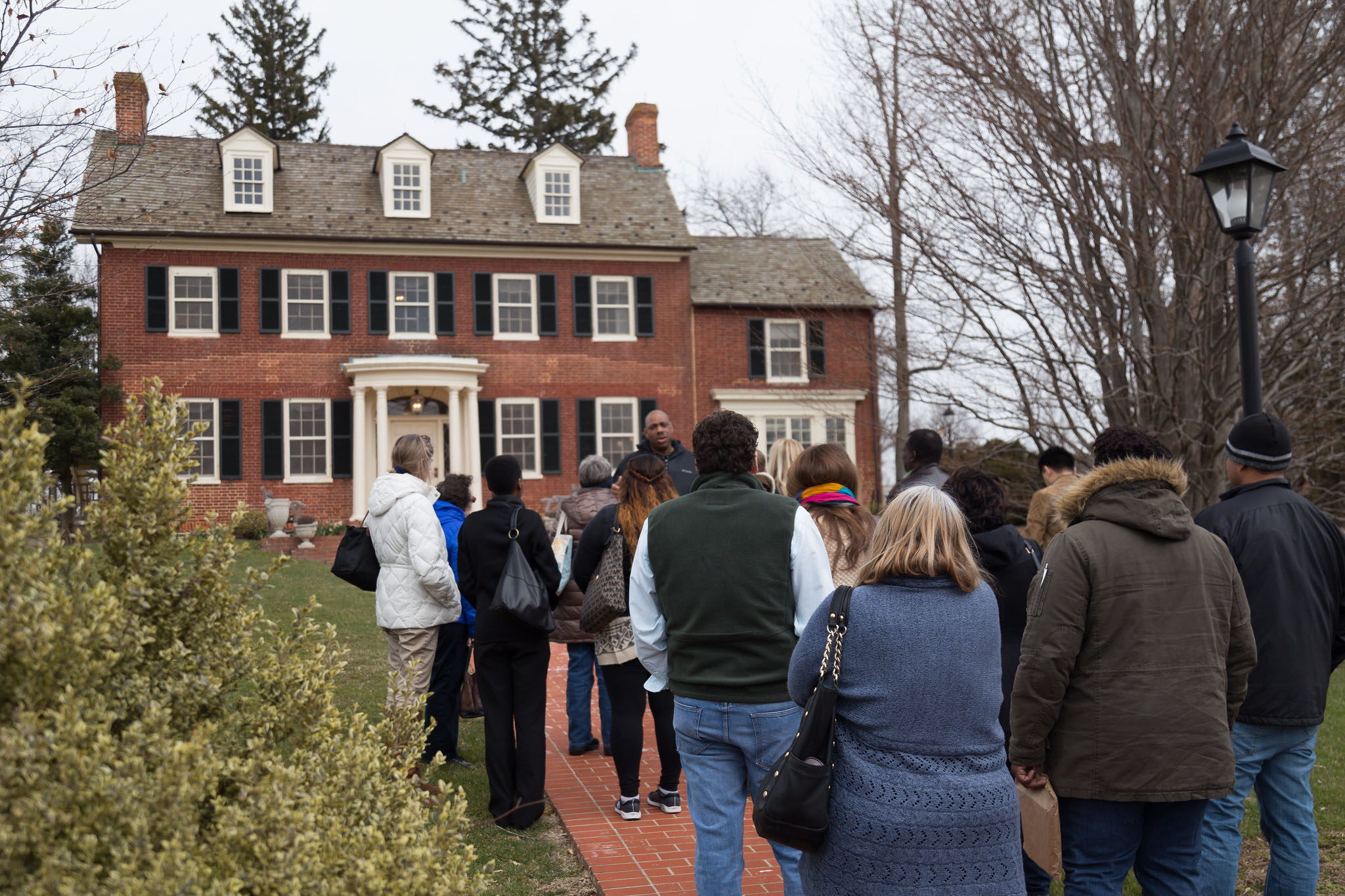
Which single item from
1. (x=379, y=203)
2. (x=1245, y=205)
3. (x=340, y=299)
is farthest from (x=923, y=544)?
(x=379, y=203)

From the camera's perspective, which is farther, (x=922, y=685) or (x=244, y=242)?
(x=244, y=242)

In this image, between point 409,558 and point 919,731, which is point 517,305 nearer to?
point 409,558

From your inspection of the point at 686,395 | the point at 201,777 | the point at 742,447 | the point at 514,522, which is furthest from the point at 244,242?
the point at 201,777

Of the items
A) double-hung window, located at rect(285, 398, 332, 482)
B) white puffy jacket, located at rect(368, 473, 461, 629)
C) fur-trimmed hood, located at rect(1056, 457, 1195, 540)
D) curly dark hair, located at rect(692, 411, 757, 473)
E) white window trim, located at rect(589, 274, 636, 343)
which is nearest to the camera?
fur-trimmed hood, located at rect(1056, 457, 1195, 540)

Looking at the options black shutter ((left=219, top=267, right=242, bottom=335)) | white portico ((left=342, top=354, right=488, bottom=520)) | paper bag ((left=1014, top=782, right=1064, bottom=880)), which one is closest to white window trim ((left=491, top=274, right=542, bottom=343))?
white portico ((left=342, top=354, right=488, bottom=520))

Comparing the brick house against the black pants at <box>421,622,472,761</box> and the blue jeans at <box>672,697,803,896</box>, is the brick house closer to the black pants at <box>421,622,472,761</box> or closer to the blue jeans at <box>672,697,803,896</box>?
the black pants at <box>421,622,472,761</box>

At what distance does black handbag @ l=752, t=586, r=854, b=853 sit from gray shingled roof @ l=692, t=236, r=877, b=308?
21.6 m

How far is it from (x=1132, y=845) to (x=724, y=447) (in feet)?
6.19

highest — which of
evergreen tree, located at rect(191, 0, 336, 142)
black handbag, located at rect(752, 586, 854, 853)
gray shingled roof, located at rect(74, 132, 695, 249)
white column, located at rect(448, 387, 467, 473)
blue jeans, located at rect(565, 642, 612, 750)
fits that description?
evergreen tree, located at rect(191, 0, 336, 142)

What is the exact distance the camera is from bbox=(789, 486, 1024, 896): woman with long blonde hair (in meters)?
2.76

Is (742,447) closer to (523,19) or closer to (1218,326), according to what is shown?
(1218,326)

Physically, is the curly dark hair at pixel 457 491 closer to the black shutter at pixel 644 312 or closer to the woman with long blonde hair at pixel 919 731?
the woman with long blonde hair at pixel 919 731

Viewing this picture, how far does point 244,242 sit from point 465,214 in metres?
4.91

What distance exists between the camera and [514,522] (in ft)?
18.8
